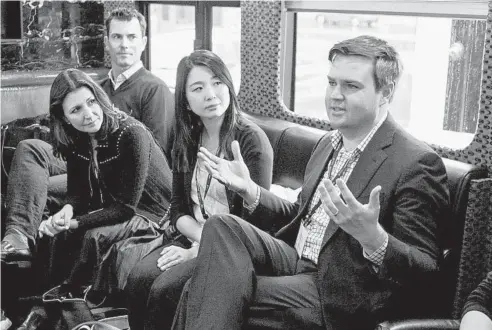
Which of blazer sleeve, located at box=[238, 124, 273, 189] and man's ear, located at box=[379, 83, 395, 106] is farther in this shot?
blazer sleeve, located at box=[238, 124, 273, 189]

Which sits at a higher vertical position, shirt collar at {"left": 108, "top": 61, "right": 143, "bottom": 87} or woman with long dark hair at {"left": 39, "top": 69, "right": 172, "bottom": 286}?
shirt collar at {"left": 108, "top": 61, "right": 143, "bottom": 87}

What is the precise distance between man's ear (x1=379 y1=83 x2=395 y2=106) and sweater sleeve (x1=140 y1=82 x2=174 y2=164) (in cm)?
228

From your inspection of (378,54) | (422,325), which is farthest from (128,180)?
(422,325)

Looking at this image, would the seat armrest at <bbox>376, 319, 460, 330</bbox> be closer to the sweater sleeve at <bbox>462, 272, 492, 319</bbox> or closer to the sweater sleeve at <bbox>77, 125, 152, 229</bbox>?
the sweater sleeve at <bbox>462, 272, 492, 319</bbox>

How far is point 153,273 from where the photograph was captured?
2891 mm

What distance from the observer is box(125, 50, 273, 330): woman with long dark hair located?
2.94m

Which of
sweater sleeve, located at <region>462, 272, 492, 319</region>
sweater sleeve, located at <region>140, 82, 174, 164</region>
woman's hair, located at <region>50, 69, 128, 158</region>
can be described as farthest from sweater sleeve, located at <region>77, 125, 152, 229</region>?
sweater sleeve, located at <region>462, 272, 492, 319</region>

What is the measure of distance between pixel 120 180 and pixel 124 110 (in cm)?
134

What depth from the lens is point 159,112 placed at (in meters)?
4.60

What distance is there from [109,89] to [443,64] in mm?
2569

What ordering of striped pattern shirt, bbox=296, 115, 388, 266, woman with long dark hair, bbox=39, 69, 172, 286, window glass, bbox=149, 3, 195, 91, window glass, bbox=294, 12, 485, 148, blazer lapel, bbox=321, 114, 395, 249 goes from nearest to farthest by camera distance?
blazer lapel, bbox=321, 114, 395, 249
striped pattern shirt, bbox=296, 115, 388, 266
window glass, bbox=294, 12, 485, 148
woman with long dark hair, bbox=39, 69, 172, 286
window glass, bbox=149, 3, 195, 91

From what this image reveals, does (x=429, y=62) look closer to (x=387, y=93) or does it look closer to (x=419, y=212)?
(x=387, y=93)

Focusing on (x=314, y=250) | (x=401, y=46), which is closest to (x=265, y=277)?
(x=314, y=250)

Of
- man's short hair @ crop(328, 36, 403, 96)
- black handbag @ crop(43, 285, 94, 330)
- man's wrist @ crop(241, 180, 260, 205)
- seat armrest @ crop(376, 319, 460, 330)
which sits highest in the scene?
man's short hair @ crop(328, 36, 403, 96)
